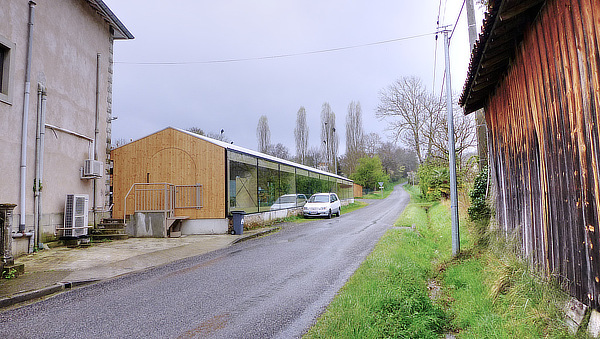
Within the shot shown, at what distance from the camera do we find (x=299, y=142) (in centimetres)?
5591

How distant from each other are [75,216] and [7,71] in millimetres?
4421

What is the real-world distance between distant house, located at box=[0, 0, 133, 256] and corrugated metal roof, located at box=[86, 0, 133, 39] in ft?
0.12

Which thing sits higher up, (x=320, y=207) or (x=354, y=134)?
(x=354, y=134)

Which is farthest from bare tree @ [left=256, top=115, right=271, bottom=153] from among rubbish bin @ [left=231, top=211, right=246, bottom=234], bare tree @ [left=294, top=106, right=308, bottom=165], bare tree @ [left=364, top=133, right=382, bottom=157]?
rubbish bin @ [left=231, top=211, right=246, bottom=234]

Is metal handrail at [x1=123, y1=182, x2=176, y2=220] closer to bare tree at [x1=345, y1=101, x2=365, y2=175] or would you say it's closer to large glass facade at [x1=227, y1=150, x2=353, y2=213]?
large glass facade at [x1=227, y1=150, x2=353, y2=213]

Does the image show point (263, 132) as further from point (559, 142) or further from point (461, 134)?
point (559, 142)

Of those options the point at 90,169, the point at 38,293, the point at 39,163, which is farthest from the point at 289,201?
the point at 38,293

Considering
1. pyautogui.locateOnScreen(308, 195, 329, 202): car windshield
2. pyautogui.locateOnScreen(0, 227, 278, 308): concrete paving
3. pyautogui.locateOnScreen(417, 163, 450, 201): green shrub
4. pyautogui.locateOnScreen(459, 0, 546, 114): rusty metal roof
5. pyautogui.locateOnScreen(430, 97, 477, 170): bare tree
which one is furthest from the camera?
pyautogui.locateOnScreen(417, 163, 450, 201): green shrub

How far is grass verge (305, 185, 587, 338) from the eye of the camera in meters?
4.03

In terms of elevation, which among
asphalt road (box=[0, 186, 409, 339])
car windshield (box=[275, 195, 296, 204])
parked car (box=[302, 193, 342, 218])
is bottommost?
asphalt road (box=[0, 186, 409, 339])

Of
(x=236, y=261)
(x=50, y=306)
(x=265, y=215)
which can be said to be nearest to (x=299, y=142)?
(x=265, y=215)

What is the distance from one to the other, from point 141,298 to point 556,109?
20.3ft

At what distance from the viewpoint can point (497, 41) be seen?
503 cm

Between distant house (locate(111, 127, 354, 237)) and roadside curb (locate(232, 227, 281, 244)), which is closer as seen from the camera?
roadside curb (locate(232, 227, 281, 244))
